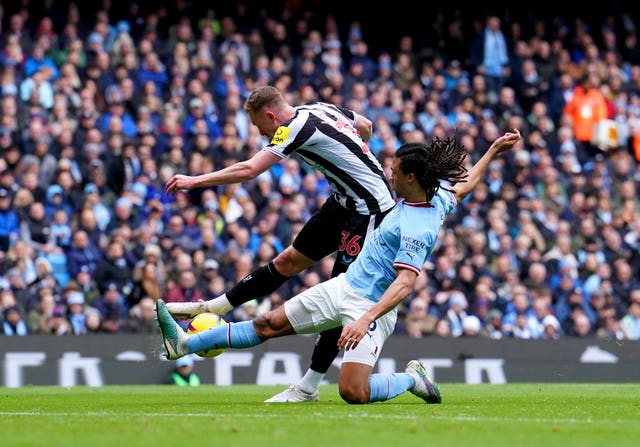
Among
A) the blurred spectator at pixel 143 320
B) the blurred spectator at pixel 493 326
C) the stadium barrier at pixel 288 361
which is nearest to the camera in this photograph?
the stadium barrier at pixel 288 361

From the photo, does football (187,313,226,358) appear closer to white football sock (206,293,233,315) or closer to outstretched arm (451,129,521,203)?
white football sock (206,293,233,315)

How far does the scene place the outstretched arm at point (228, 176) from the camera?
850cm

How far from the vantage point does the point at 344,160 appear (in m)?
9.63

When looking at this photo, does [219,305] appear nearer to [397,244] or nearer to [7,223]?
[397,244]

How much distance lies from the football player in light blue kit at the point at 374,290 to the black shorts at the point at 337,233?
1.69 feet

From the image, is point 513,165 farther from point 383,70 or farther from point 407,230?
point 407,230

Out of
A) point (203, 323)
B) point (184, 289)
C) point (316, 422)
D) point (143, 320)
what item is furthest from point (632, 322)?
point (316, 422)

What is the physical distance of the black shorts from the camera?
9742 millimetres

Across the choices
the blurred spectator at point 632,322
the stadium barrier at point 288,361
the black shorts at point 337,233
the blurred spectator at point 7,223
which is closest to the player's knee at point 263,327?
the black shorts at point 337,233

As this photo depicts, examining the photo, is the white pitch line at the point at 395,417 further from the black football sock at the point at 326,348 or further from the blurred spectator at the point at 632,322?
the blurred spectator at the point at 632,322

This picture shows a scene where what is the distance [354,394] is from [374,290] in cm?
77

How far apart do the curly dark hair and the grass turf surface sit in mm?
1621

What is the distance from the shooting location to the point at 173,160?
1794 cm

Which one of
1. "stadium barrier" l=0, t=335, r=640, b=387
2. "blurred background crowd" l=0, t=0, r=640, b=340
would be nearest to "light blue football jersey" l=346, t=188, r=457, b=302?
"stadium barrier" l=0, t=335, r=640, b=387
